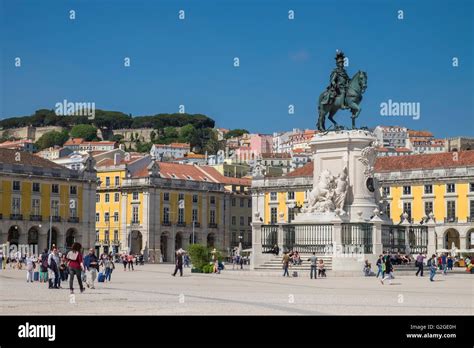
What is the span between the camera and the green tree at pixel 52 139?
191 metres

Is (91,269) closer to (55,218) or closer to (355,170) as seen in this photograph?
(355,170)

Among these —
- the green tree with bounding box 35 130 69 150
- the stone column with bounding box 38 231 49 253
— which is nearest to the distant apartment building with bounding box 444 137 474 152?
the stone column with bounding box 38 231 49 253

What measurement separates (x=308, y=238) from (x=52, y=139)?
521ft

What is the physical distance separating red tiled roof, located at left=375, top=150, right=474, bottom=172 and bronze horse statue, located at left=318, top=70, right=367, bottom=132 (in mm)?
34063

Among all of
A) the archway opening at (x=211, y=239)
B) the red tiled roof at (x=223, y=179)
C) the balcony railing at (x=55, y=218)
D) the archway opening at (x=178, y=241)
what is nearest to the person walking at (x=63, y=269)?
the balcony railing at (x=55, y=218)

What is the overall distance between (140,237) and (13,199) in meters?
14.1

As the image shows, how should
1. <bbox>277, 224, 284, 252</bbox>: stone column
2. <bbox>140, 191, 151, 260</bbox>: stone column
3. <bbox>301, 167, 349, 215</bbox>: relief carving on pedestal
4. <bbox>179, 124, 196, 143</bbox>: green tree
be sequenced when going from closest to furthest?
1. <bbox>301, 167, 349, 215</bbox>: relief carving on pedestal
2. <bbox>277, 224, 284, 252</bbox>: stone column
3. <bbox>140, 191, 151, 260</bbox>: stone column
4. <bbox>179, 124, 196, 143</bbox>: green tree

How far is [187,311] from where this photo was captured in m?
17.2

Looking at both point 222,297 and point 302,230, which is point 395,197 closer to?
point 302,230

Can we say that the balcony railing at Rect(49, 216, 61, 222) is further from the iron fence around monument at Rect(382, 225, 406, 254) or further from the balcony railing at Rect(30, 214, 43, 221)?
the iron fence around monument at Rect(382, 225, 406, 254)

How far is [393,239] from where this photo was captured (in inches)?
1647

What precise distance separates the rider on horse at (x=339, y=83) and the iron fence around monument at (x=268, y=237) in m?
6.48

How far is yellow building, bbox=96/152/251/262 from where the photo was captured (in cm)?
8544

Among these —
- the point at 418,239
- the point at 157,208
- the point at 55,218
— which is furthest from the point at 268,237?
the point at 157,208
